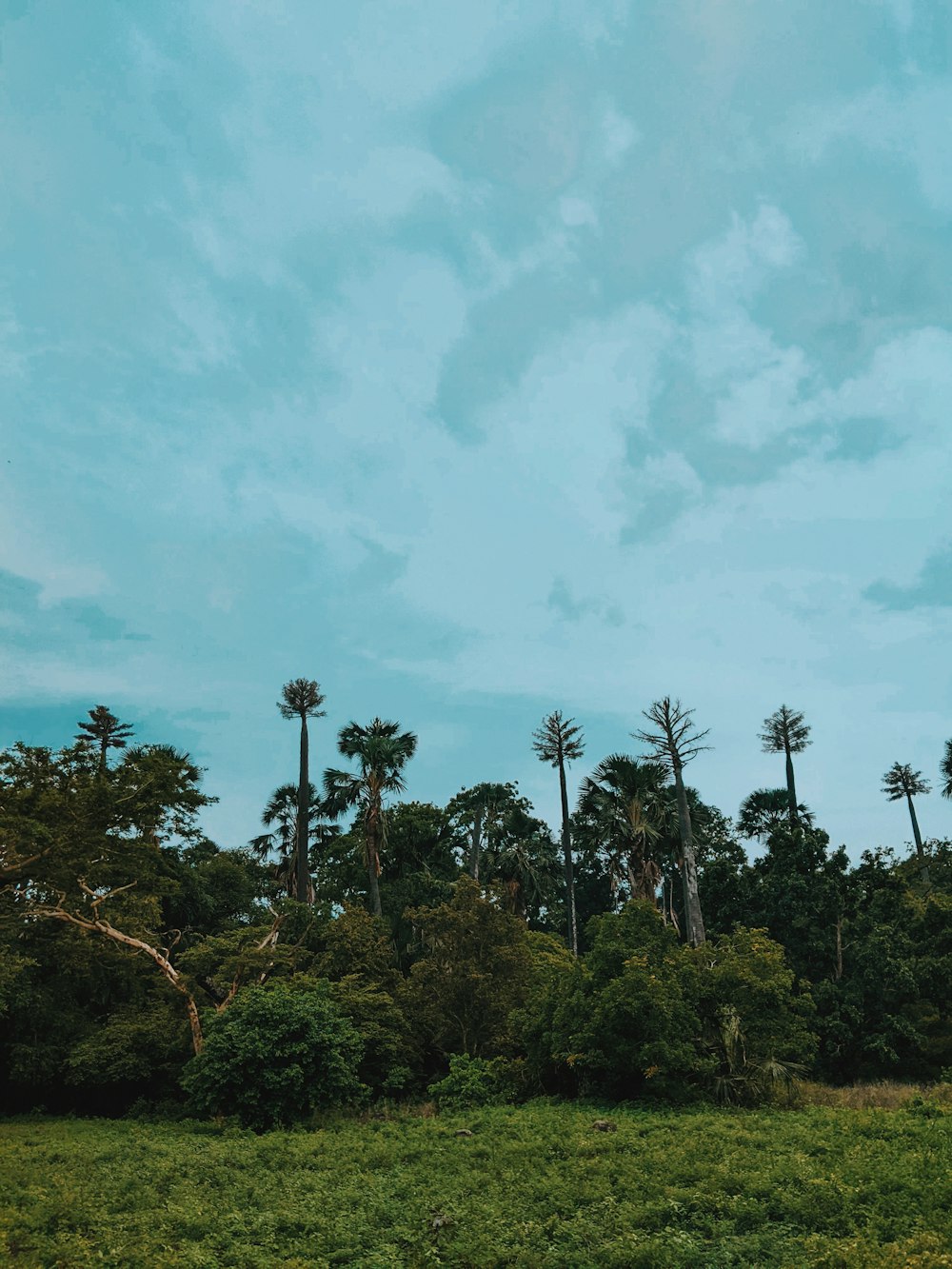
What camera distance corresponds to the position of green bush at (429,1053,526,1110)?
20.8m

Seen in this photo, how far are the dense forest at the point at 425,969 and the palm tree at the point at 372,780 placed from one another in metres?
0.14

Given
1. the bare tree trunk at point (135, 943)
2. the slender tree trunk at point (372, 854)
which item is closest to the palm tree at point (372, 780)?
the slender tree trunk at point (372, 854)

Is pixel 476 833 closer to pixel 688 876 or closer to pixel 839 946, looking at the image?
pixel 688 876

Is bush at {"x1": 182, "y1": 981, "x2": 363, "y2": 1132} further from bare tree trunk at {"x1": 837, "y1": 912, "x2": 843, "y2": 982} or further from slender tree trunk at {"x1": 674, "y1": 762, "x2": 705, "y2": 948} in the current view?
bare tree trunk at {"x1": 837, "y1": 912, "x2": 843, "y2": 982}

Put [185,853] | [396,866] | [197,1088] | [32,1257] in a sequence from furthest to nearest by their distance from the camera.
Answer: [396,866]
[185,853]
[197,1088]
[32,1257]

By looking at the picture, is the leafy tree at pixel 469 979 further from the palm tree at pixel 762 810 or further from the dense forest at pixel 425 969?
the palm tree at pixel 762 810

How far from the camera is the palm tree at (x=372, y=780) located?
3647 centimetres

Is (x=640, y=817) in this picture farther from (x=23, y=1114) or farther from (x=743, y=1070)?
(x=23, y=1114)

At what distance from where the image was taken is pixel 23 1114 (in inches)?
992

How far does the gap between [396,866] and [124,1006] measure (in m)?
16.1

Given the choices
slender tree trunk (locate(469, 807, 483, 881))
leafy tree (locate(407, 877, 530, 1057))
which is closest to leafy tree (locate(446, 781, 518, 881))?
slender tree trunk (locate(469, 807, 483, 881))

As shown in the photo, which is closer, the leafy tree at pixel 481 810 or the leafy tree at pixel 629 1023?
the leafy tree at pixel 629 1023

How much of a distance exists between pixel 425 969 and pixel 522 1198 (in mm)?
14194

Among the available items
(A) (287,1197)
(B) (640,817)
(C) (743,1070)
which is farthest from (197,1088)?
(B) (640,817)
